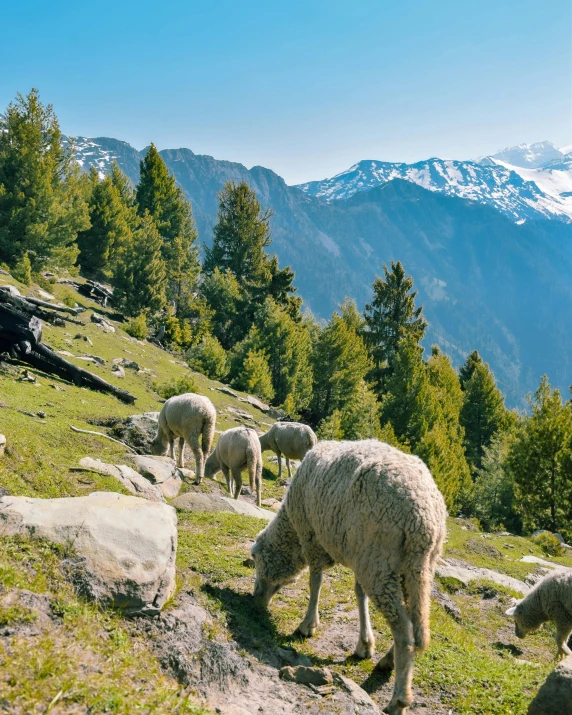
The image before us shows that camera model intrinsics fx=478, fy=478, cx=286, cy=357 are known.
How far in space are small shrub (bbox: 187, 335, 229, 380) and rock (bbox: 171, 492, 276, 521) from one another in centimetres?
3318

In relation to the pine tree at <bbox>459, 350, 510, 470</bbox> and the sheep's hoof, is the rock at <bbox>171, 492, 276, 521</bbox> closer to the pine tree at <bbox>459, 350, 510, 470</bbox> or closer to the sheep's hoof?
the sheep's hoof

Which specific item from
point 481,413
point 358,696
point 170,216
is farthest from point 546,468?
point 170,216

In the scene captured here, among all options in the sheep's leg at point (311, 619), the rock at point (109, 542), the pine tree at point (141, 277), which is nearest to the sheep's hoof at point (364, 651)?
the sheep's leg at point (311, 619)

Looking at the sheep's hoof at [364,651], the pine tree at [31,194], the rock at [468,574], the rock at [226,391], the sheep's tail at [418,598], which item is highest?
the pine tree at [31,194]

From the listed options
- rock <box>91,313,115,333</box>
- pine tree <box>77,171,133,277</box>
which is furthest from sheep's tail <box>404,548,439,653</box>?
pine tree <box>77,171,133,277</box>

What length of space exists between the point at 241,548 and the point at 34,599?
628 centimetres

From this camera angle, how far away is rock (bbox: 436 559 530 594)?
597 inches

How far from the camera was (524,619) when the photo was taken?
12.2 meters

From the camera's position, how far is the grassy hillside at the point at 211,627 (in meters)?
4.54

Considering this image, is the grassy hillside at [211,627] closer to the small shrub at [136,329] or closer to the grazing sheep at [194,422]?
the grazing sheep at [194,422]

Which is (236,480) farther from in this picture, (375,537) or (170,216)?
(170,216)

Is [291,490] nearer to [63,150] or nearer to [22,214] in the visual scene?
[22,214]

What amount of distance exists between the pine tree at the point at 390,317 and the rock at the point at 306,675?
6411 centimetres

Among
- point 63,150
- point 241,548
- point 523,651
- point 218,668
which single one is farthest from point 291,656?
point 63,150
